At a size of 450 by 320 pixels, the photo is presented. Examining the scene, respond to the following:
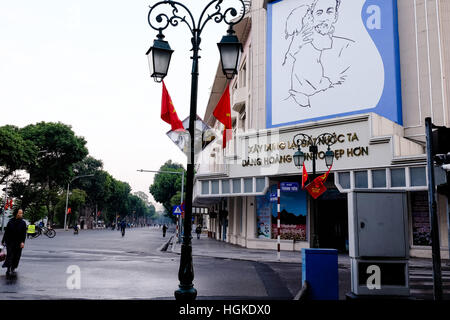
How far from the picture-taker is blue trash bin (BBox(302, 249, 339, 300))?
6.66 m

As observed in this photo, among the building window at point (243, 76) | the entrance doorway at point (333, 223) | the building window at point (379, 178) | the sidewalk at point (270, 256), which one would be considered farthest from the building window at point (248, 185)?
the building window at point (243, 76)

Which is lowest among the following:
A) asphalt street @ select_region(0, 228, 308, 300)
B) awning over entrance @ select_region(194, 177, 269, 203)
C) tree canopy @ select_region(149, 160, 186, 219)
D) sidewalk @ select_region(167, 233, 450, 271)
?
sidewalk @ select_region(167, 233, 450, 271)

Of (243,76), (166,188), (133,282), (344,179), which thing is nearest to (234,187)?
(344,179)

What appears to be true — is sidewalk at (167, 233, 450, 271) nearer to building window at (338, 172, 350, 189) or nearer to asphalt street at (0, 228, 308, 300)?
building window at (338, 172, 350, 189)

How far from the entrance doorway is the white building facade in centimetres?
6

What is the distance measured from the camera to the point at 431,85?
1927cm

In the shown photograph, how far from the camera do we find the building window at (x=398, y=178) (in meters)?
17.7

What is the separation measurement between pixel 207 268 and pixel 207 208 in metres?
42.4

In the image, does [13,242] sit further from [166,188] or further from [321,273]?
[166,188]

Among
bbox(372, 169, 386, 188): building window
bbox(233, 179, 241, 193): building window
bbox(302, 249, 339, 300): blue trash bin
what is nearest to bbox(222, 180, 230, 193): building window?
bbox(233, 179, 241, 193): building window
